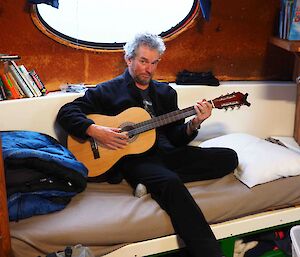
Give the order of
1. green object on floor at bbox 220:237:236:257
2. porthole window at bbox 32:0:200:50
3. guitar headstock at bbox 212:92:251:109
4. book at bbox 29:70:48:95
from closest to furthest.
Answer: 1. green object on floor at bbox 220:237:236:257
2. guitar headstock at bbox 212:92:251:109
3. book at bbox 29:70:48:95
4. porthole window at bbox 32:0:200:50

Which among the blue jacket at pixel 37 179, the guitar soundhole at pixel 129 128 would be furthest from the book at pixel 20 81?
the guitar soundhole at pixel 129 128

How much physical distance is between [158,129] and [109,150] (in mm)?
353

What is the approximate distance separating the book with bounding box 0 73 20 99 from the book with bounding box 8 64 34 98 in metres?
0.04

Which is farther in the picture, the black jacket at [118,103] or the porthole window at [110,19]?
the porthole window at [110,19]

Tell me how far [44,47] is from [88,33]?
0.30 meters

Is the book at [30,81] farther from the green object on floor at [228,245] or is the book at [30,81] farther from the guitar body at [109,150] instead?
the green object on floor at [228,245]

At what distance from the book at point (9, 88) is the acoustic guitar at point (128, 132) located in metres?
0.38

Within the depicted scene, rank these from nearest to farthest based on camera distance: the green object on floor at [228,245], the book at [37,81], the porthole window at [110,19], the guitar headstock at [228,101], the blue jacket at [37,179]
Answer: the blue jacket at [37,179] → the green object on floor at [228,245] → the guitar headstock at [228,101] → the book at [37,81] → the porthole window at [110,19]

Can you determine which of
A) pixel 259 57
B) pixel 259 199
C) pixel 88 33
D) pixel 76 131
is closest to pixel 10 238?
pixel 76 131

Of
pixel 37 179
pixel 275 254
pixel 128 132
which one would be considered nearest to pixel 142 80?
pixel 128 132

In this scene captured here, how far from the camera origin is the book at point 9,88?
205cm

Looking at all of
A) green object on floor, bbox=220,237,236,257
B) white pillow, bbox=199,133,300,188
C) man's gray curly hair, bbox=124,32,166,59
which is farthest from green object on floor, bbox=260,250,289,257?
man's gray curly hair, bbox=124,32,166,59

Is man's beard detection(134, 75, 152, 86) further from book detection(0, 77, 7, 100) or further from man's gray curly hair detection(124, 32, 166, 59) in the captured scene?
book detection(0, 77, 7, 100)

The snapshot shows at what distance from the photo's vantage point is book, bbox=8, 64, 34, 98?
207 centimetres
